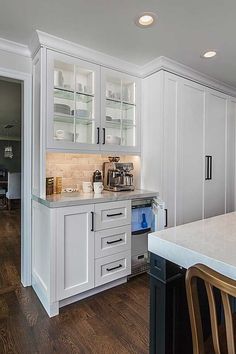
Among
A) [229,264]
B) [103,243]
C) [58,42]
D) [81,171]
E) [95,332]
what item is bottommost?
[95,332]

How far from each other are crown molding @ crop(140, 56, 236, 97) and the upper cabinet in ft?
0.67

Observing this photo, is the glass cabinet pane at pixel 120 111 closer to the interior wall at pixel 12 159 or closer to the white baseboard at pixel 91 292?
the white baseboard at pixel 91 292

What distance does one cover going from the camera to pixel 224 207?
11.8ft

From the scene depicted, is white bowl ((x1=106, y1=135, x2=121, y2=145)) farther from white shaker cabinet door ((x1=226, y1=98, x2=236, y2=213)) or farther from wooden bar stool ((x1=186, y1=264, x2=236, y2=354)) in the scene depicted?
wooden bar stool ((x1=186, y1=264, x2=236, y2=354))

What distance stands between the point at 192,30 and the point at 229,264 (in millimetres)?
2066

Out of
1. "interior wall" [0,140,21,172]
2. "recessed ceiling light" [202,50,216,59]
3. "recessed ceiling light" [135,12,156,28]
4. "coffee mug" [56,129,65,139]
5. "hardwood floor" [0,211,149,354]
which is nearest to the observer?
"hardwood floor" [0,211,149,354]

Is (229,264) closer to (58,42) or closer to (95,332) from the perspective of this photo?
(95,332)

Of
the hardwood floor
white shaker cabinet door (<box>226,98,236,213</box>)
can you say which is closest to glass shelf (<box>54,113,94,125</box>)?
the hardwood floor

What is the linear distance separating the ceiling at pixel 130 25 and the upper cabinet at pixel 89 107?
0.84ft

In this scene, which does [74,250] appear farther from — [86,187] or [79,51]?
[79,51]

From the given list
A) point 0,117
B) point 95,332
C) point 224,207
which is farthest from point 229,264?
point 0,117

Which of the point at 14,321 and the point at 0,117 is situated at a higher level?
the point at 0,117

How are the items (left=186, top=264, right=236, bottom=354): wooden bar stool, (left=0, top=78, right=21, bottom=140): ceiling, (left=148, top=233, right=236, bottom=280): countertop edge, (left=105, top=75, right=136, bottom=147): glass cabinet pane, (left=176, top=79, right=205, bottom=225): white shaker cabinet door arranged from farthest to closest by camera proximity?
(left=0, top=78, right=21, bottom=140): ceiling < (left=176, top=79, right=205, bottom=225): white shaker cabinet door < (left=105, top=75, right=136, bottom=147): glass cabinet pane < (left=148, top=233, right=236, bottom=280): countertop edge < (left=186, top=264, right=236, bottom=354): wooden bar stool

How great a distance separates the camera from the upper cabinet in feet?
7.53
